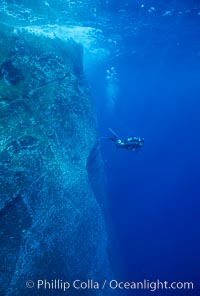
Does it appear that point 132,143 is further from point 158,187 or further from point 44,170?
point 158,187

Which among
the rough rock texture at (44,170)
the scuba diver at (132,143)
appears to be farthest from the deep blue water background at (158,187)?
the scuba diver at (132,143)

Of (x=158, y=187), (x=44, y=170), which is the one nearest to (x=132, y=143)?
(x=44, y=170)

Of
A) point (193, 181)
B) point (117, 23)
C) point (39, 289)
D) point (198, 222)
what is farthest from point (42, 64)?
point (193, 181)

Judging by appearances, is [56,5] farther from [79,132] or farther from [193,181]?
[193,181]

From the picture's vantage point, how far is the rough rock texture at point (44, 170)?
21.6 ft

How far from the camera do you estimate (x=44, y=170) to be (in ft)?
24.9

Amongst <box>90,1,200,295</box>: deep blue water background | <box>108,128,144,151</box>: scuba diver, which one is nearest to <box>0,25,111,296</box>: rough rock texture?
<box>108,128,144,151</box>: scuba diver

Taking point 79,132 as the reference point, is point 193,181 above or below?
above

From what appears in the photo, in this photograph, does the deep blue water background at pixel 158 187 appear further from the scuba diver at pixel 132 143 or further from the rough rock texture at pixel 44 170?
Result: the scuba diver at pixel 132 143

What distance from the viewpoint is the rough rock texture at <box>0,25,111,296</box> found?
6.57 metres

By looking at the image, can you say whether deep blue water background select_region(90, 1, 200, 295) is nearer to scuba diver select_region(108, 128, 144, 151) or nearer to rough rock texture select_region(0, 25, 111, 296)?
rough rock texture select_region(0, 25, 111, 296)

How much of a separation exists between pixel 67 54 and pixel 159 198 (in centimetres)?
2817

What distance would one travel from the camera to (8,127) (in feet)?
22.7

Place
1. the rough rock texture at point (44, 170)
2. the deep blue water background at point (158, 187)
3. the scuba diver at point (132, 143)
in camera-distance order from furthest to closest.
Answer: the deep blue water background at point (158, 187) → the scuba diver at point (132, 143) → the rough rock texture at point (44, 170)
